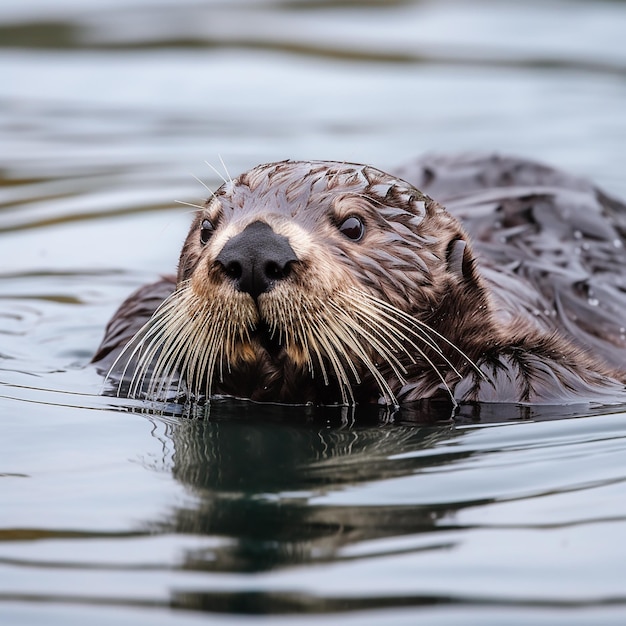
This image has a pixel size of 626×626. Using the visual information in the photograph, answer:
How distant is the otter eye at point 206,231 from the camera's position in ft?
Result: 14.7

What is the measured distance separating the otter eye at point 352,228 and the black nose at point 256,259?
413mm

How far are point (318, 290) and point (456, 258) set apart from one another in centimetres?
75

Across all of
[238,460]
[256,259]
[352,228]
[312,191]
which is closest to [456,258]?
[352,228]

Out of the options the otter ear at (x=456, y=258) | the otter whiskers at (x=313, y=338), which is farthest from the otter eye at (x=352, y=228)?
the otter ear at (x=456, y=258)

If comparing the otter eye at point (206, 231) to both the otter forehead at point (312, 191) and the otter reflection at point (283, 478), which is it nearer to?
the otter forehead at point (312, 191)

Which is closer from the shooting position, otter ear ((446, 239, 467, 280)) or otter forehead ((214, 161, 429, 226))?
otter forehead ((214, 161, 429, 226))

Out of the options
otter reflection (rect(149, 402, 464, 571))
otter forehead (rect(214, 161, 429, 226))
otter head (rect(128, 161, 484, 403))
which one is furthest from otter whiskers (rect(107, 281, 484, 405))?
otter forehead (rect(214, 161, 429, 226))

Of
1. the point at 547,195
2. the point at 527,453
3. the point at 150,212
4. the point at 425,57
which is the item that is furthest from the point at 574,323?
the point at 425,57

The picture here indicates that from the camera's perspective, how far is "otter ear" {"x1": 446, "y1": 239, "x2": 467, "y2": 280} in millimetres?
4602

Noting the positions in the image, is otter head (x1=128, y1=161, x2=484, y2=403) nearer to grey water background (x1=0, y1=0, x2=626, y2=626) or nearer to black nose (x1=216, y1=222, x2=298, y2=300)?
black nose (x1=216, y1=222, x2=298, y2=300)

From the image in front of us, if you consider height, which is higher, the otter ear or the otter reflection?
the otter ear

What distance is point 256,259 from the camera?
12.7ft

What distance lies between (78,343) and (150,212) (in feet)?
9.41

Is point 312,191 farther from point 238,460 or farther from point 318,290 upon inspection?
point 238,460
